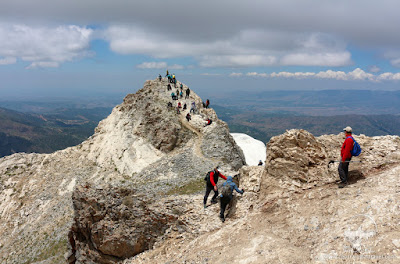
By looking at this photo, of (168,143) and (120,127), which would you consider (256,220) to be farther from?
(120,127)

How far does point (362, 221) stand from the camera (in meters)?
11.5

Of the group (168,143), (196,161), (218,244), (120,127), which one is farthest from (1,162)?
(218,244)

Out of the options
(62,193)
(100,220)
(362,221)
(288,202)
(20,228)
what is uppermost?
(362,221)

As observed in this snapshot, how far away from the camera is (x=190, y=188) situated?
37.0 m

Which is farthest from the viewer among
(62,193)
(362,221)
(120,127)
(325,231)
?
(120,127)

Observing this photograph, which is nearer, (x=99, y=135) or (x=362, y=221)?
(x=362, y=221)

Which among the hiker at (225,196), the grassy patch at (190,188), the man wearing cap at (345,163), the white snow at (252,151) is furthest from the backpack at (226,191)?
the white snow at (252,151)

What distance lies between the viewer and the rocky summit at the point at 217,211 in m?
11.9

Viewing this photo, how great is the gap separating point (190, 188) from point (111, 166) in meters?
21.9

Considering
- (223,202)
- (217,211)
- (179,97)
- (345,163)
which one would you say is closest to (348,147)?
(345,163)

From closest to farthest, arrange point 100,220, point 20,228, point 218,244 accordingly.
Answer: point 218,244, point 100,220, point 20,228

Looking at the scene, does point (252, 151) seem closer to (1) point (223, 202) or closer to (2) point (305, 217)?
(1) point (223, 202)

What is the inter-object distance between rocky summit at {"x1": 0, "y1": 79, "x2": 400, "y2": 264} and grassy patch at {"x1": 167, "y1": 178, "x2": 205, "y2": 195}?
27 cm

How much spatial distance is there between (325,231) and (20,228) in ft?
168
